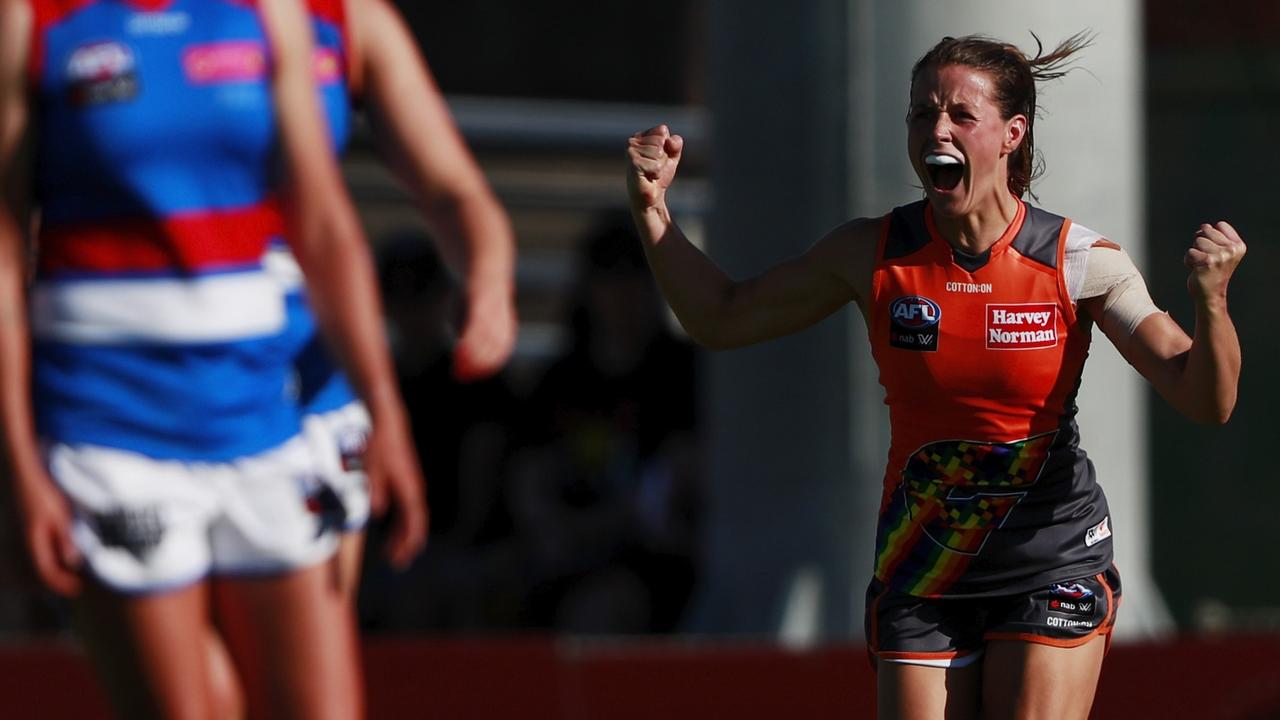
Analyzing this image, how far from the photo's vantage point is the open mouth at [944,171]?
6.70ft

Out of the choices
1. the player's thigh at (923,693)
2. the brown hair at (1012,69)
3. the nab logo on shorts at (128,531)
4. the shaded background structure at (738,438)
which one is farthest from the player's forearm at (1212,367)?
the nab logo on shorts at (128,531)

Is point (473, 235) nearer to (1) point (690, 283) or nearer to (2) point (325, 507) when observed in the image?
(2) point (325, 507)

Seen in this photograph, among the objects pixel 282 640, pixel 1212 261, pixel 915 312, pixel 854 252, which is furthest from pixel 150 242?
pixel 1212 261

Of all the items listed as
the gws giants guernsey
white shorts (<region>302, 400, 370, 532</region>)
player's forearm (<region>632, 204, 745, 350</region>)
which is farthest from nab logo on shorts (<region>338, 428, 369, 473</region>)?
player's forearm (<region>632, 204, 745, 350</region>)

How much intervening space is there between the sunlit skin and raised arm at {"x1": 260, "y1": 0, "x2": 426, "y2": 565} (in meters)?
1.03

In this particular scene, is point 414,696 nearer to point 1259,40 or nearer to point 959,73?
point 959,73

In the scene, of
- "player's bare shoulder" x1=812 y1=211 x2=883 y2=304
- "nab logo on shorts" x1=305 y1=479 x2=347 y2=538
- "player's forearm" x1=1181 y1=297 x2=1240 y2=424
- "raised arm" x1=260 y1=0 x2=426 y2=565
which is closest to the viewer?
"player's forearm" x1=1181 y1=297 x2=1240 y2=424

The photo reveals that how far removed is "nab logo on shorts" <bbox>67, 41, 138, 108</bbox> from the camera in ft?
8.71

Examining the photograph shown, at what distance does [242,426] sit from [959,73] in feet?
4.44

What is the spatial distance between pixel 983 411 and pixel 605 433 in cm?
325

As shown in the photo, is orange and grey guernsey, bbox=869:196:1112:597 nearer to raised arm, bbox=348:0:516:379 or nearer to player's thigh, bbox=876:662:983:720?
player's thigh, bbox=876:662:983:720

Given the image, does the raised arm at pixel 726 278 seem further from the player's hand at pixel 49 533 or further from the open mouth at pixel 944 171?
the player's hand at pixel 49 533

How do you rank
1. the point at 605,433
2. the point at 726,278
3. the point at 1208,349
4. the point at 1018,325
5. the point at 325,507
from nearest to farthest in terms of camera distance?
the point at 1208,349 → the point at 1018,325 → the point at 726,278 → the point at 325,507 → the point at 605,433

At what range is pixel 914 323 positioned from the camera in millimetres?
2172
